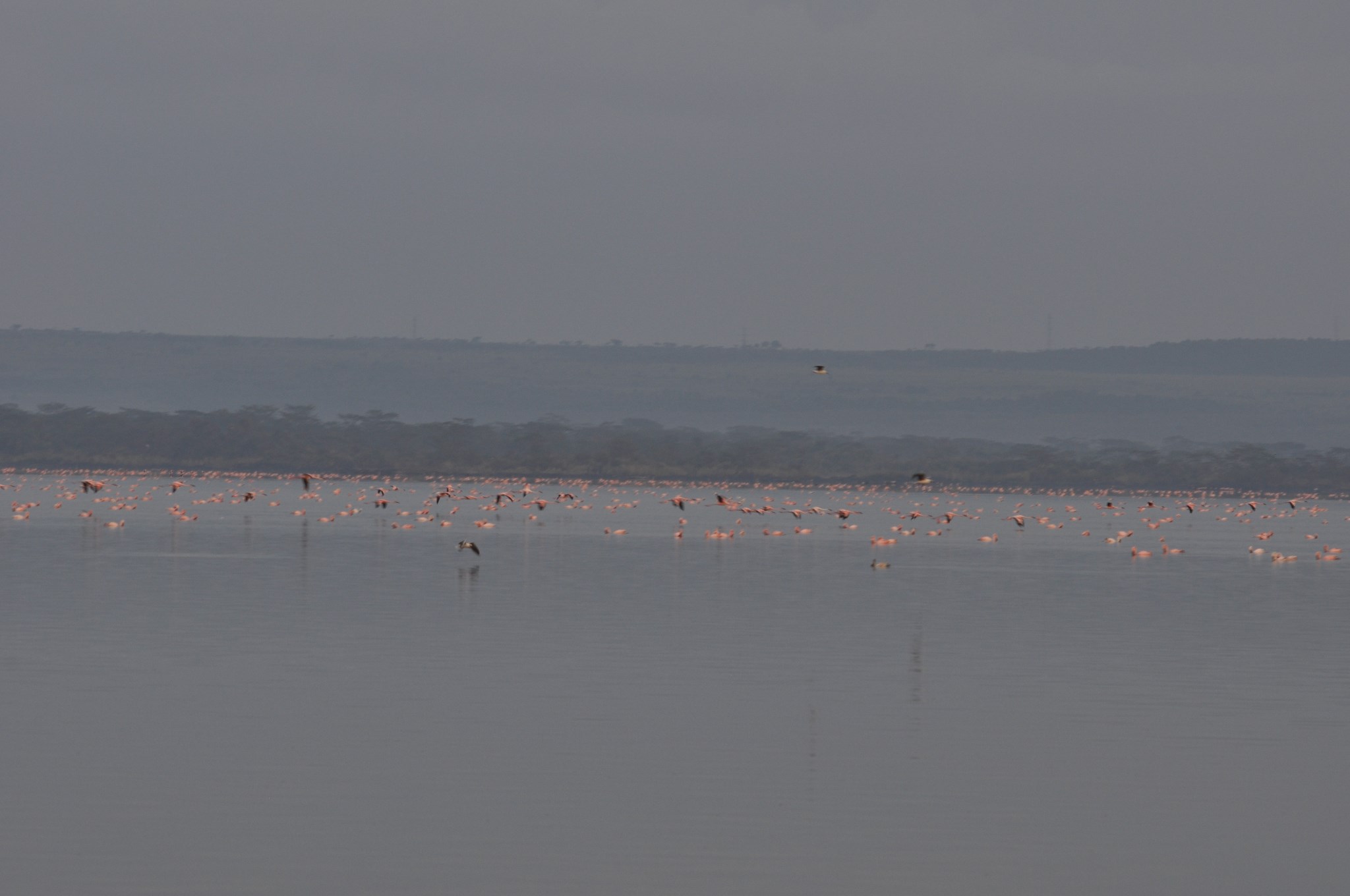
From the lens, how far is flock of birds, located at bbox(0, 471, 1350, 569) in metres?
83.9

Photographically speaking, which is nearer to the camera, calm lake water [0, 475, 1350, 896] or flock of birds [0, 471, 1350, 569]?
calm lake water [0, 475, 1350, 896]

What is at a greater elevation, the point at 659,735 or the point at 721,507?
the point at 721,507

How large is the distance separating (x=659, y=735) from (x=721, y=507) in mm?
95075

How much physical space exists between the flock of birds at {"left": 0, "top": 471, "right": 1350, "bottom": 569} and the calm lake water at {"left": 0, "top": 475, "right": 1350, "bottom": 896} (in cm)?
1026

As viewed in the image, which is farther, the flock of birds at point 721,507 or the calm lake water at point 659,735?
the flock of birds at point 721,507

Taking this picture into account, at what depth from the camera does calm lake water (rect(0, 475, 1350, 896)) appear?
17062mm

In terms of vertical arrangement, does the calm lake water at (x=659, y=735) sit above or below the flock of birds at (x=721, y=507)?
below

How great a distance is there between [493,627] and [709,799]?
682 inches

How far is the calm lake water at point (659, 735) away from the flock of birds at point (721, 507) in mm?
10261

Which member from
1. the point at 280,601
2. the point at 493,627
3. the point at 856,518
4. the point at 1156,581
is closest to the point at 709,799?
the point at 493,627

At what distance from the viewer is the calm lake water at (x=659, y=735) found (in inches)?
672

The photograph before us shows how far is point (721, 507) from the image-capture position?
118500 millimetres

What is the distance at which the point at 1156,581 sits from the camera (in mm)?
55312

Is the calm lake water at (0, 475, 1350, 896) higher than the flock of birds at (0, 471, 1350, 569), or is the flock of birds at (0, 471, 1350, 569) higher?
the flock of birds at (0, 471, 1350, 569)
